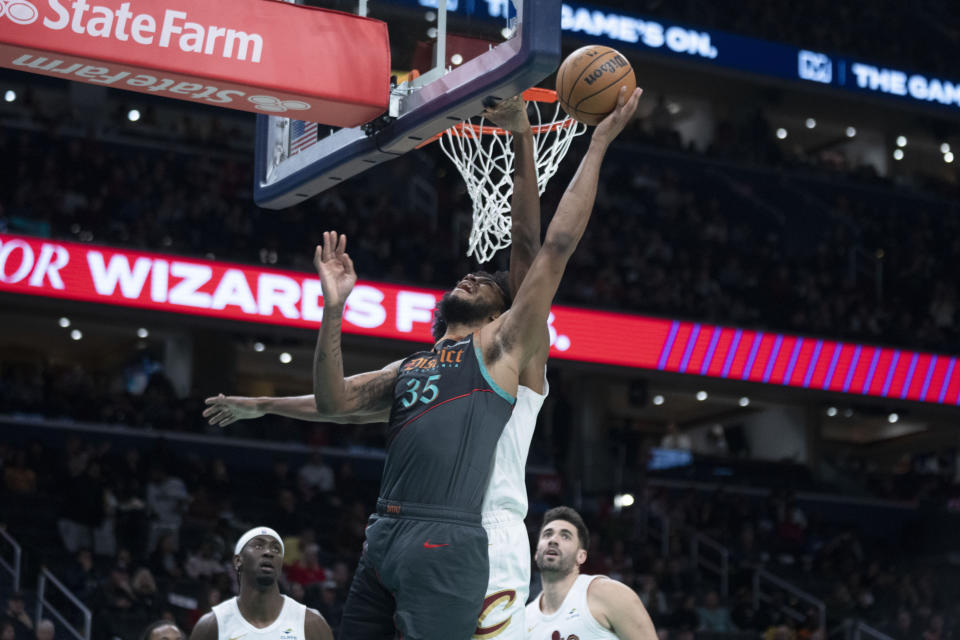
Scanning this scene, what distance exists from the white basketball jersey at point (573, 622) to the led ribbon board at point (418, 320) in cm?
974

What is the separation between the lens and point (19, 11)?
17.9 feet

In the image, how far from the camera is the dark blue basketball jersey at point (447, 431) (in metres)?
4.29

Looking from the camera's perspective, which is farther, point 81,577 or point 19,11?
point 81,577

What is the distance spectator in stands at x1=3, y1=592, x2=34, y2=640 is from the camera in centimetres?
1162

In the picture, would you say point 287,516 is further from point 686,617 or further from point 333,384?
point 333,384

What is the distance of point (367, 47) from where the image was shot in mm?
6113

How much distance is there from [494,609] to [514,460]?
19.6 inches

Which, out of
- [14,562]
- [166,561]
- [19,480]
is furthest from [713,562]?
[14,562]

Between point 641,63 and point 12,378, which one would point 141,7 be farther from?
point 641,63

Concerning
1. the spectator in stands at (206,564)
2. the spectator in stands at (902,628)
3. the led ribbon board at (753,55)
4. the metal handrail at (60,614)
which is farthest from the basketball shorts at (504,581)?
the led ribbon board at (753,55)

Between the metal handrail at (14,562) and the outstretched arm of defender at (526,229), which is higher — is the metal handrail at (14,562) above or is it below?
below

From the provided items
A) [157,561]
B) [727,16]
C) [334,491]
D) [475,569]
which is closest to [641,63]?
[727,16]

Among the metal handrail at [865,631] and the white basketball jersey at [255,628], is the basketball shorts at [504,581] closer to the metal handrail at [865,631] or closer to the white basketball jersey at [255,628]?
the white basketball jersey at [255,628]


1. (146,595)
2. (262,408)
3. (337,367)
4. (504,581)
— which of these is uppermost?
(337,367)
